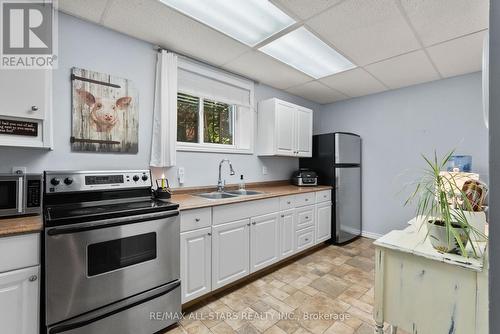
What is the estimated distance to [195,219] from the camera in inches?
75.3

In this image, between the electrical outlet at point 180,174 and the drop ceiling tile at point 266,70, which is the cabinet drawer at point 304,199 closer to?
the electrical outlet at point 180,174

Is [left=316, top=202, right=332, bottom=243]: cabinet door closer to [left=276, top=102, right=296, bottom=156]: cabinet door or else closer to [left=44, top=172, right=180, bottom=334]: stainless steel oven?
[left=276, top=102, right=296, bottom=156]: cabinet door

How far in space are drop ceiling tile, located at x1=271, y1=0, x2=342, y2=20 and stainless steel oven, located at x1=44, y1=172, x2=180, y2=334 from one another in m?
1.71

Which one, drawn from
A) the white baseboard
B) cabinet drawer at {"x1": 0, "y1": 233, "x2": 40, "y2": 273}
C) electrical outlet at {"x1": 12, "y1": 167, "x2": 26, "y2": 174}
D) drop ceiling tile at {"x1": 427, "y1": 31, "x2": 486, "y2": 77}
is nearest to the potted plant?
drop ceiling tile at {"x1": 427, "y1": 31, "x2": 486, "y2": 77}

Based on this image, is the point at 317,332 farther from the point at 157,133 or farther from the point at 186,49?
the point at 186,49

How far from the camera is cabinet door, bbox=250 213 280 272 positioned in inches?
92.7

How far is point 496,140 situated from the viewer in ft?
1.30

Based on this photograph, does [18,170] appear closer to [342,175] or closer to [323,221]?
[323,221]

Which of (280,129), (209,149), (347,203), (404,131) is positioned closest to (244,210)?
(209,149)

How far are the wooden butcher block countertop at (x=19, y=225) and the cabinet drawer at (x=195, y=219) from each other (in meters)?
0.85

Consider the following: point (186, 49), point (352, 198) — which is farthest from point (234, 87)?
point (352, 198)

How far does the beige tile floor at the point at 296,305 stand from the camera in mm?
1732

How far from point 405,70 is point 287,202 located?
2173 millimetres

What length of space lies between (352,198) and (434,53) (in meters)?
2.10
